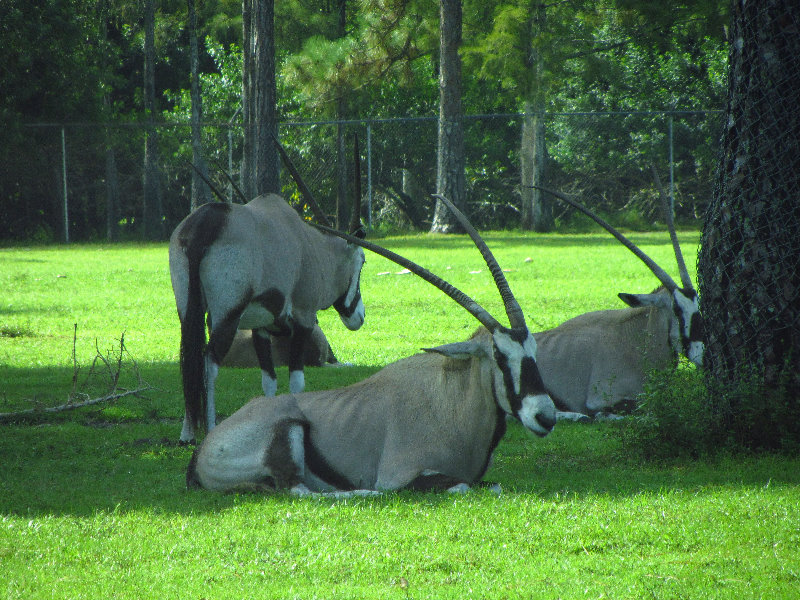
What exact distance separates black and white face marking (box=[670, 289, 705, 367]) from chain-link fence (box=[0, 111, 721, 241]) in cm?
2196

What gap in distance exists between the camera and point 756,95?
662 cm

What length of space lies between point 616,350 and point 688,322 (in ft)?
2.47

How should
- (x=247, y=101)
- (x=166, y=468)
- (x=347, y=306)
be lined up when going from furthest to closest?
(x=247, y=101) < (x=347, y=306) < (x=166, y=468)

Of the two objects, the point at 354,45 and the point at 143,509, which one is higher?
the point at 354,45

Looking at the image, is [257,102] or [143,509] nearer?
[143,509]

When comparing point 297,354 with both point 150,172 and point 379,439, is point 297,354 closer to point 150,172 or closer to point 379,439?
point 379,439

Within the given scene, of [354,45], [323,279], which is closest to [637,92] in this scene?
[354,45]

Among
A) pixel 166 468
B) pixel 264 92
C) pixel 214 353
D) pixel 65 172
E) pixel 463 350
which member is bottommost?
pixel 166 468

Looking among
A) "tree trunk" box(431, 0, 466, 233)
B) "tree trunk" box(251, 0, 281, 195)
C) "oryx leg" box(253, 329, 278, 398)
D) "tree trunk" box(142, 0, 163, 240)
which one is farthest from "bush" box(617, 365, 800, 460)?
"tree trunk" box(142, 0, 163, 240)

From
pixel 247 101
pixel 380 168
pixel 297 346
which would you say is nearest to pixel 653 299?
pixel 297 346

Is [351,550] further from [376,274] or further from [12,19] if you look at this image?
[12,19]

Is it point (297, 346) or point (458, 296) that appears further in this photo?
point (297, 346)

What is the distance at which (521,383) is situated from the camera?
5559mm

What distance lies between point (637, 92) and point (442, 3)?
10.9 m
